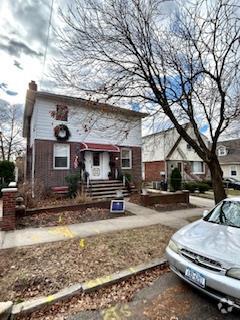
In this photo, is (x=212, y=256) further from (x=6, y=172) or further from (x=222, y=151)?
(x=222, y=151)

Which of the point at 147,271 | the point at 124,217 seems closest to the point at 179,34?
the point at 124,217

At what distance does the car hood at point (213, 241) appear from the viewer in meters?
3.03

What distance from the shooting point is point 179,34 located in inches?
311

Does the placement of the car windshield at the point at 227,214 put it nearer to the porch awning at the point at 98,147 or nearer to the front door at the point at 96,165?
the porch awning at the point at 98,147

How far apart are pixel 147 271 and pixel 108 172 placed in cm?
1167

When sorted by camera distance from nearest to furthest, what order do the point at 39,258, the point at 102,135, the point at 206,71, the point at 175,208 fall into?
the point at 39,258 < the point at 206,71 < the point at 175,208 < the point at 102,135

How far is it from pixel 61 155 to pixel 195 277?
12323 mm

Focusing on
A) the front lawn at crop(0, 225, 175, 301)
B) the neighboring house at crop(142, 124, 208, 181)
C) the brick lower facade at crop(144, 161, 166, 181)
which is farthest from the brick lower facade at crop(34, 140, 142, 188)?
the brick lower facade at crop(144, 161, 166, 181)

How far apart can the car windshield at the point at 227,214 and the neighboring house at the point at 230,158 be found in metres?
28.9

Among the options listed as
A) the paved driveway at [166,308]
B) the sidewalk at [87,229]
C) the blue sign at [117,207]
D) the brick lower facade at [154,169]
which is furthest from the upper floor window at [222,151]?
the paved driveway at [166,308]

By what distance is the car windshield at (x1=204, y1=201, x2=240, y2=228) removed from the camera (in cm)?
415

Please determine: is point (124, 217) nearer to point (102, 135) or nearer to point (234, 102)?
point (234, 102)

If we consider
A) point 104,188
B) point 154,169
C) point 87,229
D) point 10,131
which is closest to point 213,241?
point 87,229

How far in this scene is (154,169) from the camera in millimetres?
26844
